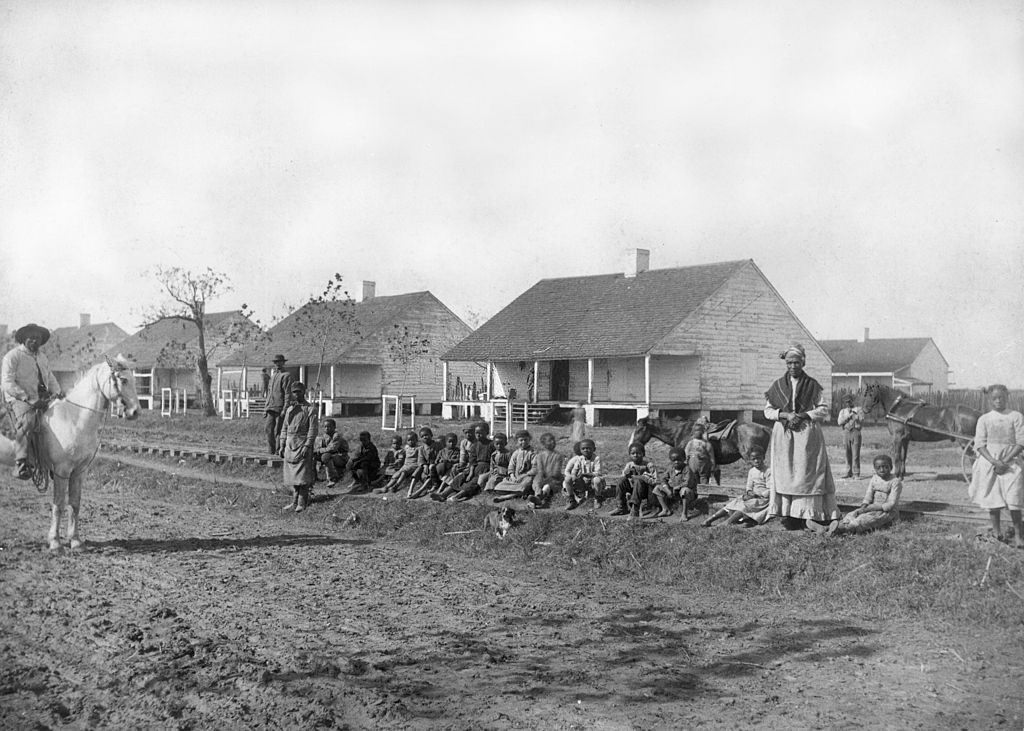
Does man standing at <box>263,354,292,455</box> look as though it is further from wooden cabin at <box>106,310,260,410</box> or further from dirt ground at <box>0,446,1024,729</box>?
wooden cabin at <box>106,310,260,410</box>

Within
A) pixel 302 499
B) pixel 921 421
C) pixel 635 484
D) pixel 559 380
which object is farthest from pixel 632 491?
pixel 559 380

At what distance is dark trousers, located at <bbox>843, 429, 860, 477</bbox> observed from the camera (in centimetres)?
1376

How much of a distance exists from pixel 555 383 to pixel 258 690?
25.7m

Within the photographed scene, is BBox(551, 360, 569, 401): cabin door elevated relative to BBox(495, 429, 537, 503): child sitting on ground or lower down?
elevated

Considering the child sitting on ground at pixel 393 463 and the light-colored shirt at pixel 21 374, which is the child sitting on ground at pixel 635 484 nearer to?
the child sitting on ground at pixel 393 463

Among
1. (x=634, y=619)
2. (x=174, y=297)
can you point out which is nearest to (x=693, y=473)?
(x=634, y=619)

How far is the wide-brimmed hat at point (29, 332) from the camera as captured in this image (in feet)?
31.3

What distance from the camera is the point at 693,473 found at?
10.5m

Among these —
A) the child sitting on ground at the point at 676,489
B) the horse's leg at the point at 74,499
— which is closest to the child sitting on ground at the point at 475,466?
the child sitting on ground at the point at 676,489

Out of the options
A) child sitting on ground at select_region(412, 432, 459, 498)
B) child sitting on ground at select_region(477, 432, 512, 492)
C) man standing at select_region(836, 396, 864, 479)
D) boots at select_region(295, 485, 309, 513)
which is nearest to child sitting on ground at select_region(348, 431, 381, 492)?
boots at select_region(295, 485, 309, 513)

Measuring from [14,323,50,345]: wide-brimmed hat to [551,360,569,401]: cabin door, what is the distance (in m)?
21.9

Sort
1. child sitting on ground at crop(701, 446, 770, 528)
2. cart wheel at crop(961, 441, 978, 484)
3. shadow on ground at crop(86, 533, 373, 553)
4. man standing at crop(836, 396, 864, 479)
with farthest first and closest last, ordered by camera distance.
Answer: man standing at crop(836, 396, 864, 479) → shadow on ground at crop(86, 533, 373, 553) → child sitting on ground at crop(701, 446, 770, 528) → cart wheel at crop(961, 441, 978, 484)

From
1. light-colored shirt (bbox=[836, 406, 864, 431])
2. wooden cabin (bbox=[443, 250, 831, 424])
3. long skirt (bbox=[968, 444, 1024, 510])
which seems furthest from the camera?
wooden cabin (bbox=[443, 250, 831, 424])

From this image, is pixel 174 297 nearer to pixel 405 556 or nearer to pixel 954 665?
pixel 405 556
